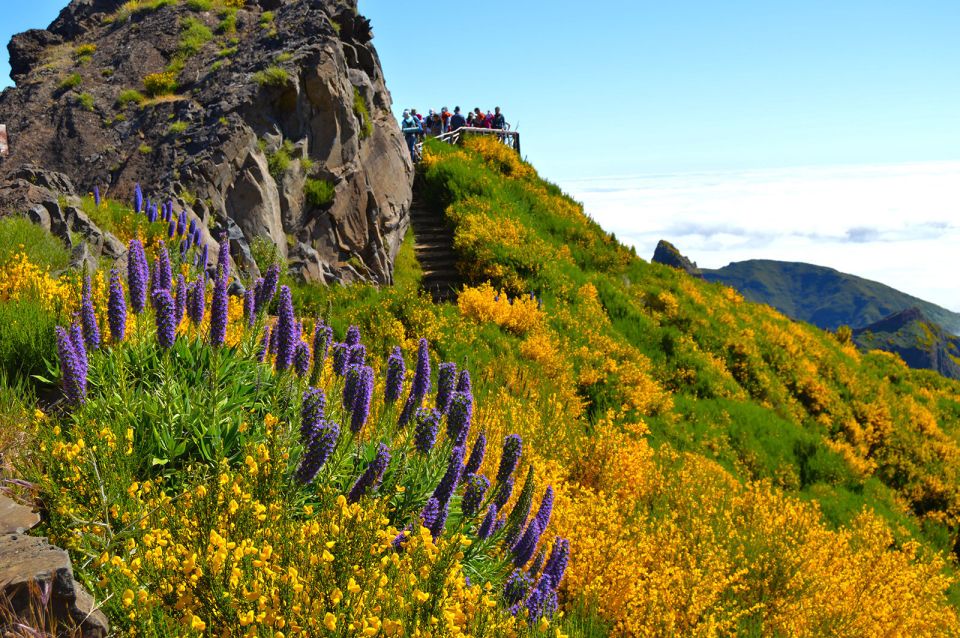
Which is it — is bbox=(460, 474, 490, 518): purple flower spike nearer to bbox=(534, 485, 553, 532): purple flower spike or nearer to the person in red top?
bbox=(534, 485, 553, 532): purple flower spike

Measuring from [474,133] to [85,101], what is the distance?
50.4 feet

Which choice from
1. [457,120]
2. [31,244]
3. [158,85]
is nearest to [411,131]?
[457,120]

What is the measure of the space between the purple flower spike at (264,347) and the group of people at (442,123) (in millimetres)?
16466

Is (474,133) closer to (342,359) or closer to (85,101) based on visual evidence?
(85,101)

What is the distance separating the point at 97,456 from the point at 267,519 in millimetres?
1271

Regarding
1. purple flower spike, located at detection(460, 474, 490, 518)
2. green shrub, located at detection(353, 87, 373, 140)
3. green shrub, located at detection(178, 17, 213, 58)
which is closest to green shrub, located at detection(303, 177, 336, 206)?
green shrub, located at detection(353, 87, 373, 140)

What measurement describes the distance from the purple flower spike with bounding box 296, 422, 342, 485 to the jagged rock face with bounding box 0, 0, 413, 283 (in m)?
7.63

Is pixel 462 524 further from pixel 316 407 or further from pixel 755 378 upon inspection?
pixel 755 378

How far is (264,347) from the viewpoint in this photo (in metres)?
5.47

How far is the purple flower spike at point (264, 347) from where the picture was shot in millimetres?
5356

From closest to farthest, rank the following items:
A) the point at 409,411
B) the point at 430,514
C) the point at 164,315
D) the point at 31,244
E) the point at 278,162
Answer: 1. the point at 430,514
2. the point at 164,315
3. the point at 409,411
4. the point at 31,244
5. the point at 278,162

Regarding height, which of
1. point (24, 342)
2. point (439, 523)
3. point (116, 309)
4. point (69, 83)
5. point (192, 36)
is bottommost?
point (439, 523)

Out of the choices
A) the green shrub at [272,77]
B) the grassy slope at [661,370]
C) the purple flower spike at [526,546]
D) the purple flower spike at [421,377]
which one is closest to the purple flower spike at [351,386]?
the purple flower spike at [421,377]

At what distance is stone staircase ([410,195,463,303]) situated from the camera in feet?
52.1
